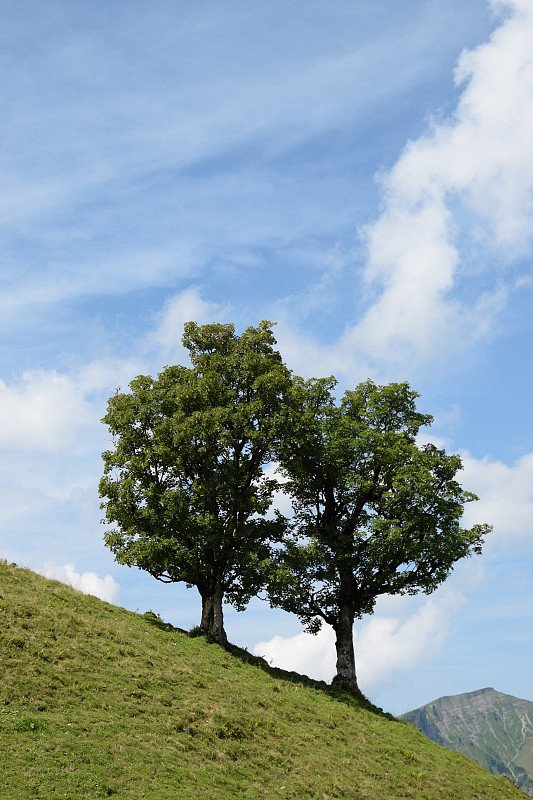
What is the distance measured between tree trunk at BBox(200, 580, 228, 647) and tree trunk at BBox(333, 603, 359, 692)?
853 cm

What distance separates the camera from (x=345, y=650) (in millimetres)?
42375

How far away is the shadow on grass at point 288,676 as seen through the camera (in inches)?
1469

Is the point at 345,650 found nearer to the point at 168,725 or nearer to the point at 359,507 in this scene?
the point at 359,507

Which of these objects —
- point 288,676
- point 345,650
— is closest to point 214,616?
point 288,676

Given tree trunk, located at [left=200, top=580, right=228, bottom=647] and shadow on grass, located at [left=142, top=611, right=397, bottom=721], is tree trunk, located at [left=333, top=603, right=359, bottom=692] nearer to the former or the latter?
shadow on grass, located at [left=142, top=611, right=397, bottom=721]

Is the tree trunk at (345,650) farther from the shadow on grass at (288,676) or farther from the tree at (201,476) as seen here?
the tree at (201,476)

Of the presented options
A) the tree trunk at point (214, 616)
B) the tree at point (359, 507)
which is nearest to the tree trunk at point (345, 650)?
the tree at point (359, 507)

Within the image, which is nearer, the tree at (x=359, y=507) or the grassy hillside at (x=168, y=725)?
the grassy hillside at (x=168, y=725)

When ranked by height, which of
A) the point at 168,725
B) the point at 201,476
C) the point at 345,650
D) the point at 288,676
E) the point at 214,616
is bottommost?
the point at 168,725

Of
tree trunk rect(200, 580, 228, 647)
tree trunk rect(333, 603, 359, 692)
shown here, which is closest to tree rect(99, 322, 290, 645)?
tree trunk rect(200, 580, 228, 647)

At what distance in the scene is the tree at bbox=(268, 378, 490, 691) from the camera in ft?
134

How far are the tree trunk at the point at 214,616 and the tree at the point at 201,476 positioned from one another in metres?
0.06

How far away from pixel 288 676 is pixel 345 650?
585cm

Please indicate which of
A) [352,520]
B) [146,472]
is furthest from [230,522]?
[352,520]
